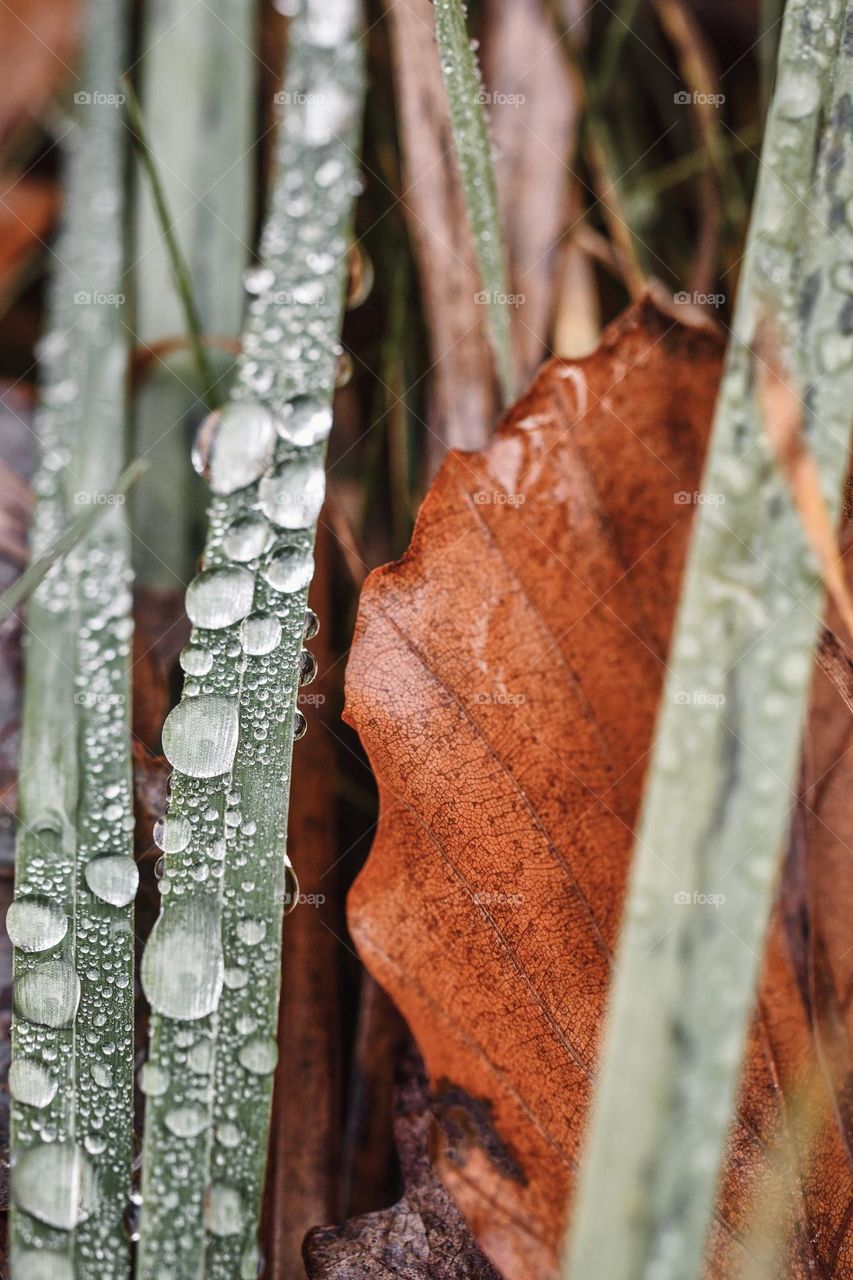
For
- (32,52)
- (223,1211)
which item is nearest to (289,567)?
(223,1211)

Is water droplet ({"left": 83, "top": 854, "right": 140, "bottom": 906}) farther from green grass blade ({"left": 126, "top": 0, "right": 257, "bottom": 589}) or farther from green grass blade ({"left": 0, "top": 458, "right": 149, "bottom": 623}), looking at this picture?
green grass blade ({"left": 126, "top": 0, "right": 257, "bottom": 589})

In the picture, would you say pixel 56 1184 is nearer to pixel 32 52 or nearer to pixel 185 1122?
pixel 185 1122

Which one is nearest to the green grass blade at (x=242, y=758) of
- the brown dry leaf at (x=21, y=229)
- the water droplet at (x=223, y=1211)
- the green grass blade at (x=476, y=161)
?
the water droplet at (x=223, y=1211)

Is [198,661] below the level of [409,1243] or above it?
above

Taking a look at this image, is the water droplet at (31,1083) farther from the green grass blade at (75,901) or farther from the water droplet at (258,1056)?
the water droplet at (258,1056)

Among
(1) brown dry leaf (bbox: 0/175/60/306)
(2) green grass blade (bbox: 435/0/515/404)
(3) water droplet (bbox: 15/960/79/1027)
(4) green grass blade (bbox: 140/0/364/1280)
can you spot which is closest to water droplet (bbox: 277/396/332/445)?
(4) green grass blade (bbox: 140/0/364/1280)

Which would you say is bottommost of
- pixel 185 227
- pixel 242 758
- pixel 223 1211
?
pixel 223 1211

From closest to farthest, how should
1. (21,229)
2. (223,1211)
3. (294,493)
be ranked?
(223,1211) < (294,493) < (21,229)

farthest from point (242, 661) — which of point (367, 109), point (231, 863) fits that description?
point (367, 109)
